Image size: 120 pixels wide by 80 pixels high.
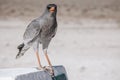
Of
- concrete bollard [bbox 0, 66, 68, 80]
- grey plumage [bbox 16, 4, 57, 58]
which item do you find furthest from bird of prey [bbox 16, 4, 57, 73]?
concrete bollard [bbox 0, 66, 68, 80]

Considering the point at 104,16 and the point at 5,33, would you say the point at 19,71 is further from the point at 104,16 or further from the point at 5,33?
the point at 104,16

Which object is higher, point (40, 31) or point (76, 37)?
point (40, 31)

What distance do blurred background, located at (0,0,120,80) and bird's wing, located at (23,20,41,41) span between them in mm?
3855

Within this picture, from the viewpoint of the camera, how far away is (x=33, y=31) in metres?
5.51

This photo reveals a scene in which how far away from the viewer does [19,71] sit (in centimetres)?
451

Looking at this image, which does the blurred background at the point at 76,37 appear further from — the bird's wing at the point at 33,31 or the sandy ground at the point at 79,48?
the bird's wing at the point at 33,31

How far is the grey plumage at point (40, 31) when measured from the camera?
5434 mm

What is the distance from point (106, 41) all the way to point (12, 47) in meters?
2.56

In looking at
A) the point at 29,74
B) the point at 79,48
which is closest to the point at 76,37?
the point at 79,48

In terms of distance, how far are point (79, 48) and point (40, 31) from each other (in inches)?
305

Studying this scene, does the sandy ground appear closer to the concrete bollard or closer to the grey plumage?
the grey plumage

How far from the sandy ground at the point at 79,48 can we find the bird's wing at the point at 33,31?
3.86 m

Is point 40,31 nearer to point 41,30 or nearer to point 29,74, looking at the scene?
point 41,30

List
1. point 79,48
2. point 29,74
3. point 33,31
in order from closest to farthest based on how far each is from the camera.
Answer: point 29,74, point 33,31, point 79,48
